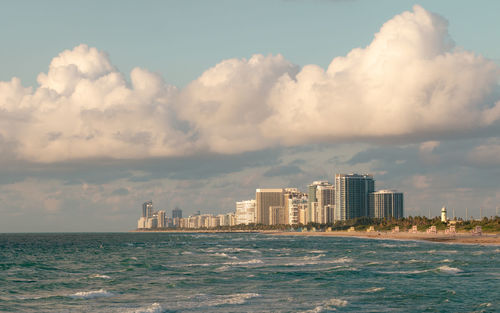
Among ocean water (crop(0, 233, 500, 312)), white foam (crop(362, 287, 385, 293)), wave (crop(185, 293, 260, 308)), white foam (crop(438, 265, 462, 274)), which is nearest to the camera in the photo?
ocean water (crop(0, 233, 500, 312))

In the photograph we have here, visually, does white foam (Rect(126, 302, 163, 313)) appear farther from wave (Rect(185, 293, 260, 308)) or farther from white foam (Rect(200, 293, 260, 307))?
white foam (Rect(200, 293, 260, 307))

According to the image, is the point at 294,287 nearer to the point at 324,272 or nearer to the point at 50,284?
the point at 324,272

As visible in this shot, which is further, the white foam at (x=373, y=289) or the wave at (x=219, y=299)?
the white foam at (x=373, y=289)

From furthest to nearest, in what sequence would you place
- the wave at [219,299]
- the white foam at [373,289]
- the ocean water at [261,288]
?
the white foam at [373,289] < the wave at [219,299] < the ocean water at [261,288]

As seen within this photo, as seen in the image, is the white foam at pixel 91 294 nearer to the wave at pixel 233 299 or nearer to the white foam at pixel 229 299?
the white foam at pixel 229 299

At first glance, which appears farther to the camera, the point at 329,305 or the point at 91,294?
the point at 91,294

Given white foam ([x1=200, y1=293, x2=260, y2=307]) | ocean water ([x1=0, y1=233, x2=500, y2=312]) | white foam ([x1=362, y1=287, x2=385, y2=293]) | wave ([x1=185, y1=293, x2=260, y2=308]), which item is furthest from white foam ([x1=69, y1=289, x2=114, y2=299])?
white foam ([x1=362, y1=287, x2=385, y2=293])

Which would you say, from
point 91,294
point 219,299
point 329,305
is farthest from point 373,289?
point 91,294

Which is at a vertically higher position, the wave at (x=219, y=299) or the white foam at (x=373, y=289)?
the white foam at (x=373, y=289)

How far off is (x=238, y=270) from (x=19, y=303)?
29939 millimetres

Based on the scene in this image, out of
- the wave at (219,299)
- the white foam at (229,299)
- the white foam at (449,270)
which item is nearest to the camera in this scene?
the wave at (219,299)

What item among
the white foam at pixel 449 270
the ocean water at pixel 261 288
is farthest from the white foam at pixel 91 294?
the white foam at pixel 449 270

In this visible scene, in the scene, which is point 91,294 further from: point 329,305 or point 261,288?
point 329,305

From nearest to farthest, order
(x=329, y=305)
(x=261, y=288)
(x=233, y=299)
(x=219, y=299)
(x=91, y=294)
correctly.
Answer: (x=329, y=305), (x=233, y=299), (x=219, y=299), (x=91, y=294), (x=261, y=288)
